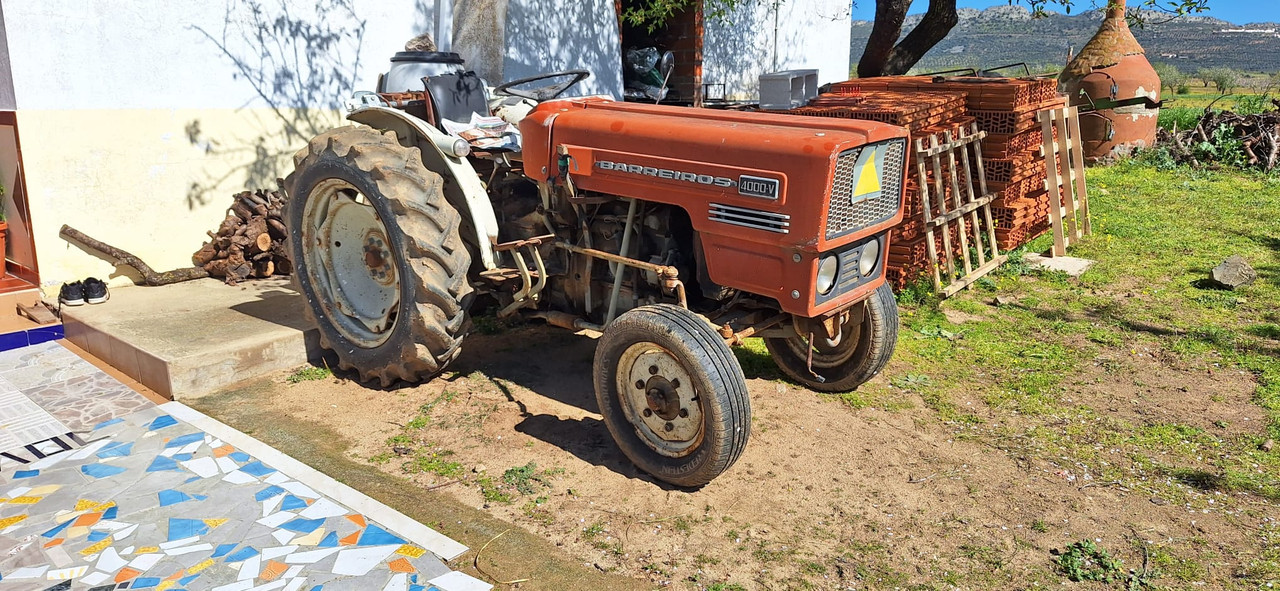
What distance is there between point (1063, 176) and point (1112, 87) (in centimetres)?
536

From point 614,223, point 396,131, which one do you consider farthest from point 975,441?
point 396,131

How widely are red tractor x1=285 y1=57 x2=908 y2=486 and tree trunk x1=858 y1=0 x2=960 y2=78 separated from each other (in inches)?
221

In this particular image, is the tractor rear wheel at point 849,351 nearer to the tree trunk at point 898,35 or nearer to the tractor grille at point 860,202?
the tractor grille at point 860,202

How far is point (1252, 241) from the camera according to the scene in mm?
7902

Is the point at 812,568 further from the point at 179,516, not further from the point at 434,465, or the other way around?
the point at 179,516

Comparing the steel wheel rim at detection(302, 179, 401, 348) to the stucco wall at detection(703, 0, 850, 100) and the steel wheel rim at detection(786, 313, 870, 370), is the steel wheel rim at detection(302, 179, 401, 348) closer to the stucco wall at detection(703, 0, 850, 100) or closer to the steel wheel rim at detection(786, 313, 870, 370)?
the steel wheel rim at detection(786, 313, 870, 370)

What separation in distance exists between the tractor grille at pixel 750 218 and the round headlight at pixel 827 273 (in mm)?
240

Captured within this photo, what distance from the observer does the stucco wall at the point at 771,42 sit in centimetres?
1062

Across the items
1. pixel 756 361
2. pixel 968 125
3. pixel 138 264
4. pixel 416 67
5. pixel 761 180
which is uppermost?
pixel 416 67

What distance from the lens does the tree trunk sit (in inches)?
366

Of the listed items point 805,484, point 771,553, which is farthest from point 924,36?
point 771,553

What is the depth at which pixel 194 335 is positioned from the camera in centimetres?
502

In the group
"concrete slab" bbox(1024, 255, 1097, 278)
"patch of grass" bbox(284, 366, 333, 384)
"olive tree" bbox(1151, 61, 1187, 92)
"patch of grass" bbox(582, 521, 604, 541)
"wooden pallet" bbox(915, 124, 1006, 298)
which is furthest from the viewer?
"olive tree" bbox(1151, 61, 1187, 92)

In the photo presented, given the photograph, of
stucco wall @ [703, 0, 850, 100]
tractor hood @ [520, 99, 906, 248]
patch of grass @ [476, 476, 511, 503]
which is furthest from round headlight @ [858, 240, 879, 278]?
stucco wall @ [703, 0, 850, 100]
